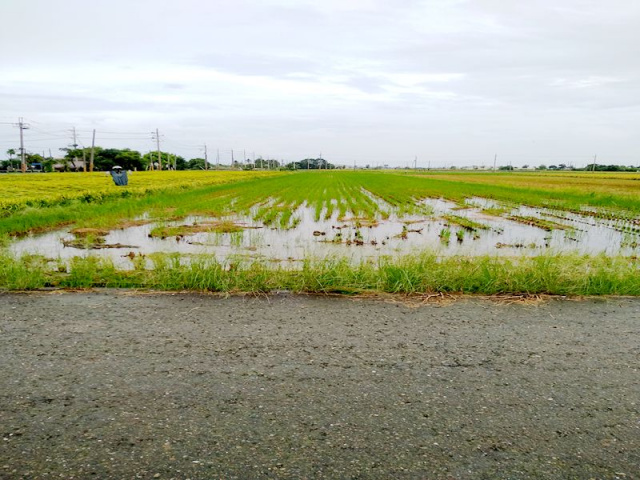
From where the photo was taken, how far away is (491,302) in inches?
167

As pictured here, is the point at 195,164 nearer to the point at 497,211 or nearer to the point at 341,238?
the point at 497,211

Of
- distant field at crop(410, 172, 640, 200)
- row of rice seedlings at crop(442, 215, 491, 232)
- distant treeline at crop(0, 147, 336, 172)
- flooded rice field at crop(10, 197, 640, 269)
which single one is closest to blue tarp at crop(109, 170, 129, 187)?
flooded rice field at crop(10, 197, 640, 269)

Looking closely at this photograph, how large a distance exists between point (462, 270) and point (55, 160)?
343 ft

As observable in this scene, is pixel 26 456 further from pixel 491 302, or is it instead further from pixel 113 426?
pixel 491 302

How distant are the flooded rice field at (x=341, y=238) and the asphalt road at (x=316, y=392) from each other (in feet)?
8.61

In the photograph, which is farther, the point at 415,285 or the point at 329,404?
the point at 415,285

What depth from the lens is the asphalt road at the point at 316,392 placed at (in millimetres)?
1929

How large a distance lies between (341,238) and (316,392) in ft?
23.7

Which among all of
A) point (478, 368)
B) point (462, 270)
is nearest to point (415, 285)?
point (462, 270)

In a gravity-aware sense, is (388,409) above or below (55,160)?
below

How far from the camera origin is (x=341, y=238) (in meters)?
9.65

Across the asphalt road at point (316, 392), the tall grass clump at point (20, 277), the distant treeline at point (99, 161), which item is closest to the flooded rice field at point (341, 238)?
the tall grass clump at point (20, 277)

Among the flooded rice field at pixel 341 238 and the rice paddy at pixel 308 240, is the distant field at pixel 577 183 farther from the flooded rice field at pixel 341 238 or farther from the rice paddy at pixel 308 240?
the flooded rice field at pixel 341 238

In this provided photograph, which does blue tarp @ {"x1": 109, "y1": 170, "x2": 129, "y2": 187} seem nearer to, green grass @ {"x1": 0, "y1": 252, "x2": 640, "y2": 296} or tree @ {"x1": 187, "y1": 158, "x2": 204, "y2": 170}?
green grass @ {"x1": 0, "y1": 252, "x2": 640, "y2": 296}
